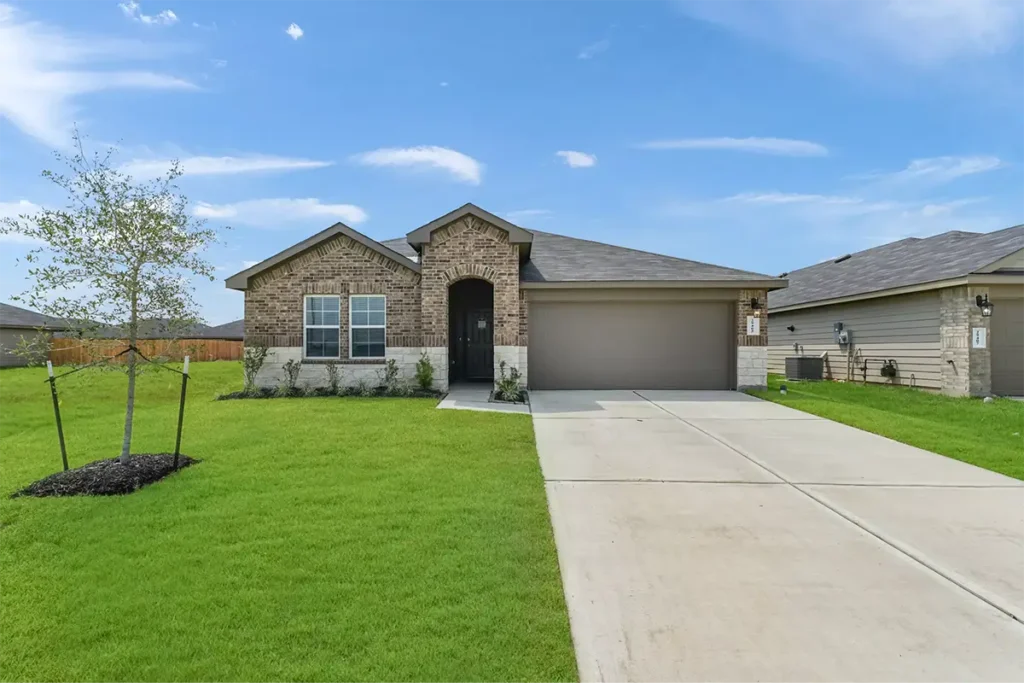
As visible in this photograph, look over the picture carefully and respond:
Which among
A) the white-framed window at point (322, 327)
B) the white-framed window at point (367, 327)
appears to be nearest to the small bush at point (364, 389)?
the white-framed window at point (367, 327)

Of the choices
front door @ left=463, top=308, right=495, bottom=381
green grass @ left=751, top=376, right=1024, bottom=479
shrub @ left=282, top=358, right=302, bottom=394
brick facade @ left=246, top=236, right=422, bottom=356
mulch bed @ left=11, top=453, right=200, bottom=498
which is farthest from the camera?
front door @ left=463, top=308, right=495, bottom=381

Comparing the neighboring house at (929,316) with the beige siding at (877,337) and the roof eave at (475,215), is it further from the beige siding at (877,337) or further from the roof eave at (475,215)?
the roof eave at (475,215)

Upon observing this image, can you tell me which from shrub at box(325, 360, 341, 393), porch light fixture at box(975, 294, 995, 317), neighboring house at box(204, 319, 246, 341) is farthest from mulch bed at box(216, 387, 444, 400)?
neighboring house at box(204, 319, 246, 341)

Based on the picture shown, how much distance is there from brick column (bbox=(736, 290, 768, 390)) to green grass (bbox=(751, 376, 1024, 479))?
50 cm

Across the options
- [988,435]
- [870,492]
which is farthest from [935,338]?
[870,492]

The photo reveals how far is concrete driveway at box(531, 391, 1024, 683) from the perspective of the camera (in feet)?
9.50

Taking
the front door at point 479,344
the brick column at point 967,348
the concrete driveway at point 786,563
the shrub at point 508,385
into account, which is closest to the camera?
the concrete driveway at point 786,563

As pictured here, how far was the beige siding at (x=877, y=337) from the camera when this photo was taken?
47.1 feet

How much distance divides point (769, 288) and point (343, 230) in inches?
417

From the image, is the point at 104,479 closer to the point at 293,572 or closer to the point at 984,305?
the point at 293,572

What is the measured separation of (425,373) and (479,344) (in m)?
3.99

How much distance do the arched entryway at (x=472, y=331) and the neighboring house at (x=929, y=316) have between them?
35.4 ft

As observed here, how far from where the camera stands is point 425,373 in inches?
534

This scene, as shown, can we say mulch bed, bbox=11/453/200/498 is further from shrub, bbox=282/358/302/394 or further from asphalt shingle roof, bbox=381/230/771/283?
asphalt shingle roof, bbox=381/230/771/283
